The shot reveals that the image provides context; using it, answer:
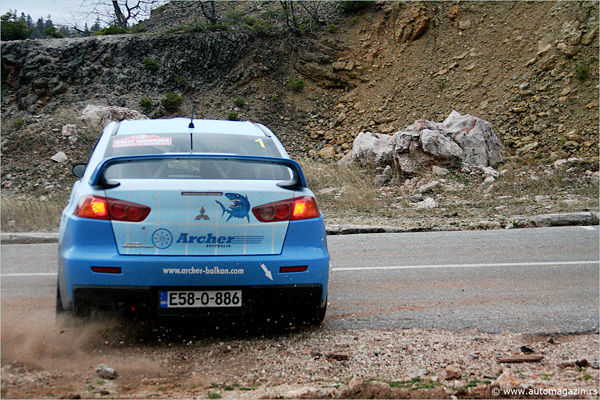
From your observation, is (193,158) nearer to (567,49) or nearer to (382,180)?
(382,180)

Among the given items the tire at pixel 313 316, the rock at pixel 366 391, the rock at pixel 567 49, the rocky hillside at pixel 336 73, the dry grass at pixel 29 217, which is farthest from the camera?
the rock at pixel 567 49

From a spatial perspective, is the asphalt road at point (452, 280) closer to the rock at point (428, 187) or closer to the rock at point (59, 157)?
the rock at point (428, 187)

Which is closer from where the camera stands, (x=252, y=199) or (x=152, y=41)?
(x=252, y=199)

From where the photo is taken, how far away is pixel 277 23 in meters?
29.3

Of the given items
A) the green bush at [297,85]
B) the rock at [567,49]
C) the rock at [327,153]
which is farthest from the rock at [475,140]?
the green bush at [297,85]

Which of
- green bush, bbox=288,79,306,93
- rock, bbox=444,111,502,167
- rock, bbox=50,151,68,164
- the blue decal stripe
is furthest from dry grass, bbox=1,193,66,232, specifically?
green bush, bbox=288,79,306,93

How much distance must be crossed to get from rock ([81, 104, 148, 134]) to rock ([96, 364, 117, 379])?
18.5 m

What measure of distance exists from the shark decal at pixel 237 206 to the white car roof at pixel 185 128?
1.22m

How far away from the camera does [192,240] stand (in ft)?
13.0

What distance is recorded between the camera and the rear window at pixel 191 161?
13.7ft

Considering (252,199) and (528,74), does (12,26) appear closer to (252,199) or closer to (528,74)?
(528,74)

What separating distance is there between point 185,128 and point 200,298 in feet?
5.93

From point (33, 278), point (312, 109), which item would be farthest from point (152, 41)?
point (33, 278)

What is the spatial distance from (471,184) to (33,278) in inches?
456
